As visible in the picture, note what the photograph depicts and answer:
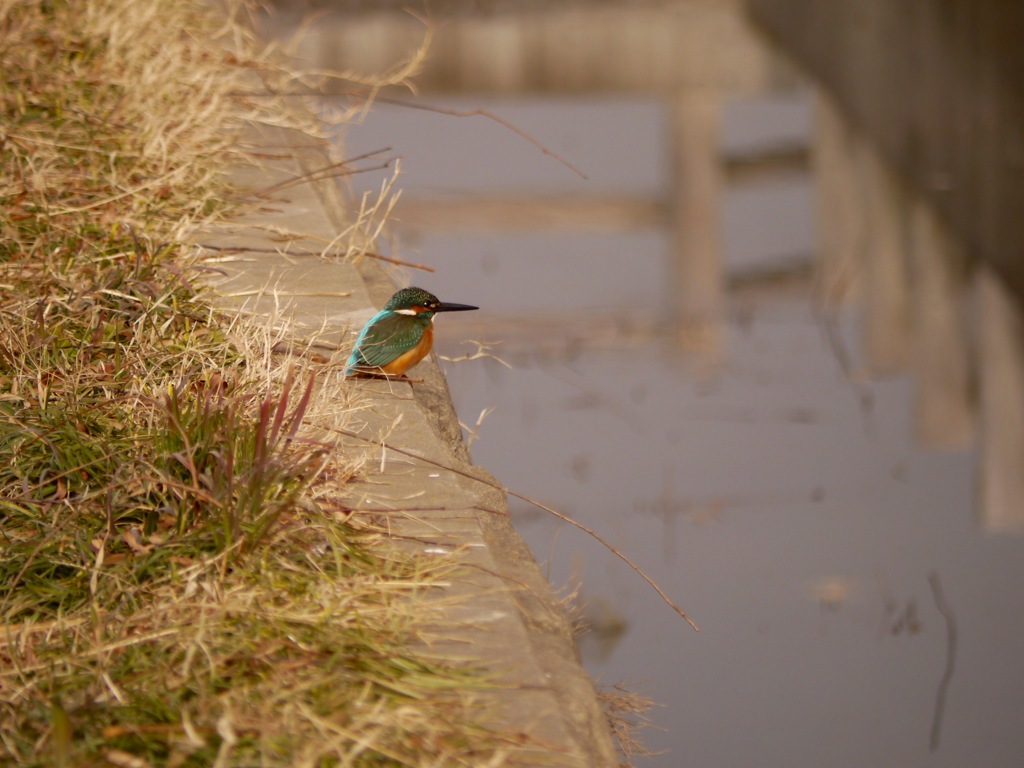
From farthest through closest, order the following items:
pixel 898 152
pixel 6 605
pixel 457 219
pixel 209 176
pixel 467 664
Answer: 1. pixel 898 152
2. pixel 457 219
3. pixel 209 176
4. pixel 6 605
5. pixel 467 664

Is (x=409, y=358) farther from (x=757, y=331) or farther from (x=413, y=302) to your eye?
(x=757, y=331)

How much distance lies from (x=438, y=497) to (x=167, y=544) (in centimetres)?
47

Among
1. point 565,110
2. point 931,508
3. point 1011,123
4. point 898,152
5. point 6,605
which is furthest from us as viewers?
point 565,110

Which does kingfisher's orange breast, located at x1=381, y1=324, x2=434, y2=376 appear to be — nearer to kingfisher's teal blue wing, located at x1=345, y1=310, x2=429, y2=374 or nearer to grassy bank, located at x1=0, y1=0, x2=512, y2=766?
kingfisher's teal blue wing, located at x1=345, y1=310, x2=429, y2=374

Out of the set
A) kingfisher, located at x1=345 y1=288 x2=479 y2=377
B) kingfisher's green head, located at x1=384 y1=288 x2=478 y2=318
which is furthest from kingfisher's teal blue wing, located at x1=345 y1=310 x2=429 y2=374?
kingfisher's green head, located at x1=384 y1=288 x2=478 y2=318

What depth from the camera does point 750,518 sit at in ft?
17.6

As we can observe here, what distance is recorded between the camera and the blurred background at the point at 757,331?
4566mm

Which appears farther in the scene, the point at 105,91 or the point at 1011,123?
the point at 1011,123

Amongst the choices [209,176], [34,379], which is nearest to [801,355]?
[209,176]

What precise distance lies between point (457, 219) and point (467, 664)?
6.04 metres

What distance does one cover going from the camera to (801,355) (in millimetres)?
6859

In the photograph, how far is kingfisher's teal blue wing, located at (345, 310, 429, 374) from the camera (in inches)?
106

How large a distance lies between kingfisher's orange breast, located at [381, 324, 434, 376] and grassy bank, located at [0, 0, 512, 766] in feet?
0.75

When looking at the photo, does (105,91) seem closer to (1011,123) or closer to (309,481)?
(309,481)
